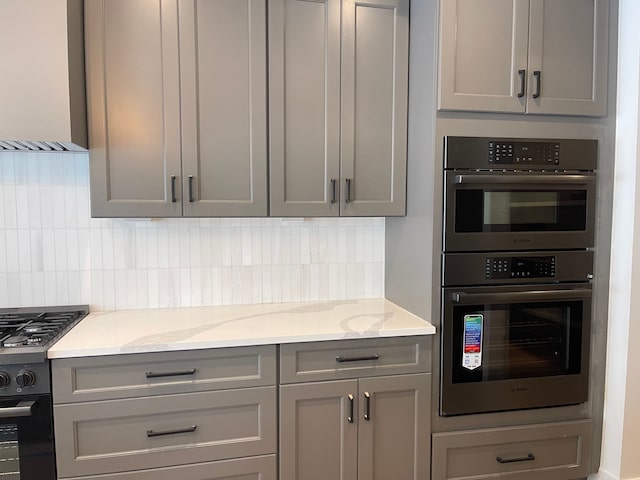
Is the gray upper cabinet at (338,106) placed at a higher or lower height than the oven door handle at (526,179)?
higher

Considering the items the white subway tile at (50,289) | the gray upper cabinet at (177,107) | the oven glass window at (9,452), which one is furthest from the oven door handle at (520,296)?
the white subway tile at (50,289)

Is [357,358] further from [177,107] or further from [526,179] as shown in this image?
[177,107]

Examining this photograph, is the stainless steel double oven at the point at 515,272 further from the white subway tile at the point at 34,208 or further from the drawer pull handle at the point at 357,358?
the white subway tile at the point at 34,208

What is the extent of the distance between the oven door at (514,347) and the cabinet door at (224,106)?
0.99 m

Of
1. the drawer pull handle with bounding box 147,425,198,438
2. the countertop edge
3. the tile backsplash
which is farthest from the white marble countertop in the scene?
the drawer pull handle with bounding box 147,425,198,438

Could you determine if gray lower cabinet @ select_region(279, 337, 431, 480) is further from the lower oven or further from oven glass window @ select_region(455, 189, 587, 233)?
oven glass window @ select_region(455, 189, 587, 233)

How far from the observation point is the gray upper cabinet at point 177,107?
181cm

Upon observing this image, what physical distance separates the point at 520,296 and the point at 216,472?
1430 mm

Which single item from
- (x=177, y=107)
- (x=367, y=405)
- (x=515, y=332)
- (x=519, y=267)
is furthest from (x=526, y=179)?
(x=177, y=107)

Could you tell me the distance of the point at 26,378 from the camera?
1.54 meters

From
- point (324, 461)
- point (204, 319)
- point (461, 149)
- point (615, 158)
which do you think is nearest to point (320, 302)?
point (204, 319)

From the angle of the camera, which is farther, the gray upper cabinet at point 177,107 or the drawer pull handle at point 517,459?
the drawer pull handle at point 517,459

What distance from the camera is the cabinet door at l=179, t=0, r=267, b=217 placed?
6.11 feet

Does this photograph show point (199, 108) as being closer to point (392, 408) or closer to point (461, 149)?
point (461, 149)
